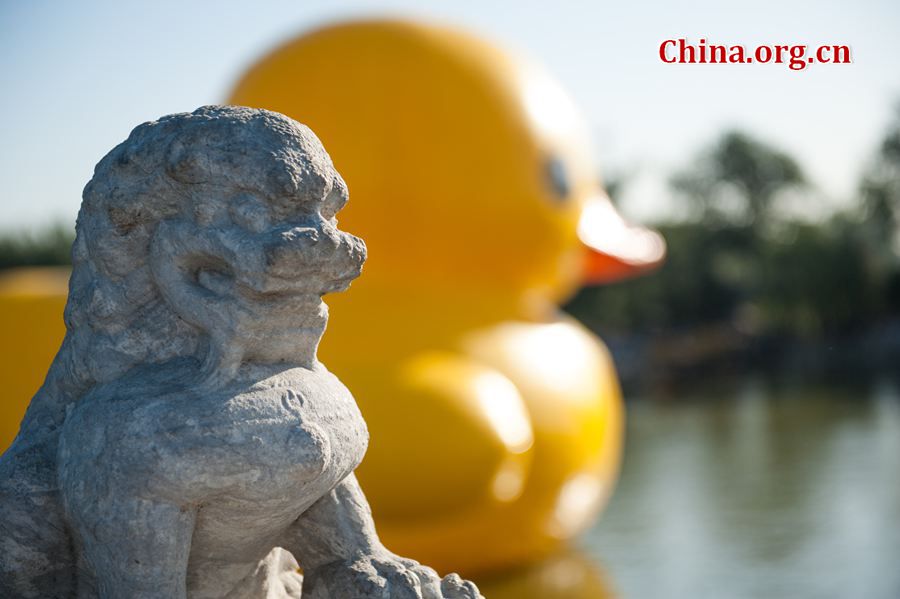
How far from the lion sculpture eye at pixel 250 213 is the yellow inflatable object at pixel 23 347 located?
2.54 m

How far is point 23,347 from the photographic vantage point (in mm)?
3703

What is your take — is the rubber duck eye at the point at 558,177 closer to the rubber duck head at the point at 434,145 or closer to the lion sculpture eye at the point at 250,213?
the rubber duck head at the point at 434,145

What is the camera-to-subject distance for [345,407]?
57.3 inches

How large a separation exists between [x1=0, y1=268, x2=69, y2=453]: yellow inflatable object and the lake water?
2448 millimetres

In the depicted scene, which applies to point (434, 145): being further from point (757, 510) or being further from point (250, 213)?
point (757, 510)

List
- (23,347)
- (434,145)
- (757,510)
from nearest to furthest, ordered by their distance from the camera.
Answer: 1. (23,347)
2. (434,145)
3. (757,510)

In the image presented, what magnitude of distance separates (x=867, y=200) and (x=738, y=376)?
5.72m

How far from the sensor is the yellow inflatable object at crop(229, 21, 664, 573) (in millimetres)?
3711

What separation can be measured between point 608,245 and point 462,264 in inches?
34.1

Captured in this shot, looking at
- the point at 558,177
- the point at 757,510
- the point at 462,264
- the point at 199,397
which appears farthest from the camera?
the point at 757,510

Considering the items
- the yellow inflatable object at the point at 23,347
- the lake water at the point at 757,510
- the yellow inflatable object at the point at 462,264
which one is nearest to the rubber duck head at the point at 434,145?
the yellow inflatable object at the point at 462,264

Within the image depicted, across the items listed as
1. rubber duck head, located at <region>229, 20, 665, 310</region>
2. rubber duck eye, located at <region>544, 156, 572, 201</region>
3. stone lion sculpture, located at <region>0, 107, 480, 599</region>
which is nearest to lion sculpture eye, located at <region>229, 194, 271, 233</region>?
stone lion sculpture, located at <region>0, 107, 480, 599</region>

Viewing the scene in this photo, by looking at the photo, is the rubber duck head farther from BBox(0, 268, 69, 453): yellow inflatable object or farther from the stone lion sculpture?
the stone lion sculpture

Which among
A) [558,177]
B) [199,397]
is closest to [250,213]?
[199,397]
